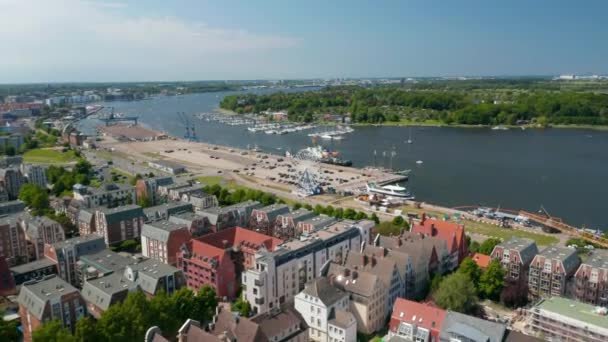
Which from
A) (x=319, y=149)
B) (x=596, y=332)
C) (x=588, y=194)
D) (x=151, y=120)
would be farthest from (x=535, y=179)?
(x=151, y=120)

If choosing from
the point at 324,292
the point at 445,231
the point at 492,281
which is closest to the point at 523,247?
the point at 492,281

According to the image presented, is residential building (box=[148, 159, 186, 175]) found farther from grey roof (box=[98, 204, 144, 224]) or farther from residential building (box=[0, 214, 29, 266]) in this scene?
residential building (box=[0, 214, 29, 266])

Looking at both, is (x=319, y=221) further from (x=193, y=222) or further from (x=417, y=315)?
(x=417, y=315)

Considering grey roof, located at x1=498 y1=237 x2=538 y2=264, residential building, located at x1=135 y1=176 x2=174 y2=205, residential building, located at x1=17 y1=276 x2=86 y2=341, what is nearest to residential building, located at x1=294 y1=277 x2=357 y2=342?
residential building, located at x1=17 y1=276 x2=86 y2=341

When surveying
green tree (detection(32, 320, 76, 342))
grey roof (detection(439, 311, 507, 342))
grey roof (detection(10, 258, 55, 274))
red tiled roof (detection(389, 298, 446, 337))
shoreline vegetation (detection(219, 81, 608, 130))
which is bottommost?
grey roof (detection(10, 258, 55, 274))

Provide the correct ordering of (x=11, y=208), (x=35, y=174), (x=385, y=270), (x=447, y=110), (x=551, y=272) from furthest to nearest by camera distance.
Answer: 1. (x=447, y=110)
2. (x=35, y=174)
3. (x=11, y=208)
4. (x=551, y=272)
5. (x=385, y=270)

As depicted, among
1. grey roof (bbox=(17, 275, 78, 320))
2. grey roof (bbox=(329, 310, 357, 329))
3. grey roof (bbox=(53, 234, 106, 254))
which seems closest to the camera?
grey roof (bbox=(17, 275, 78, 320))
